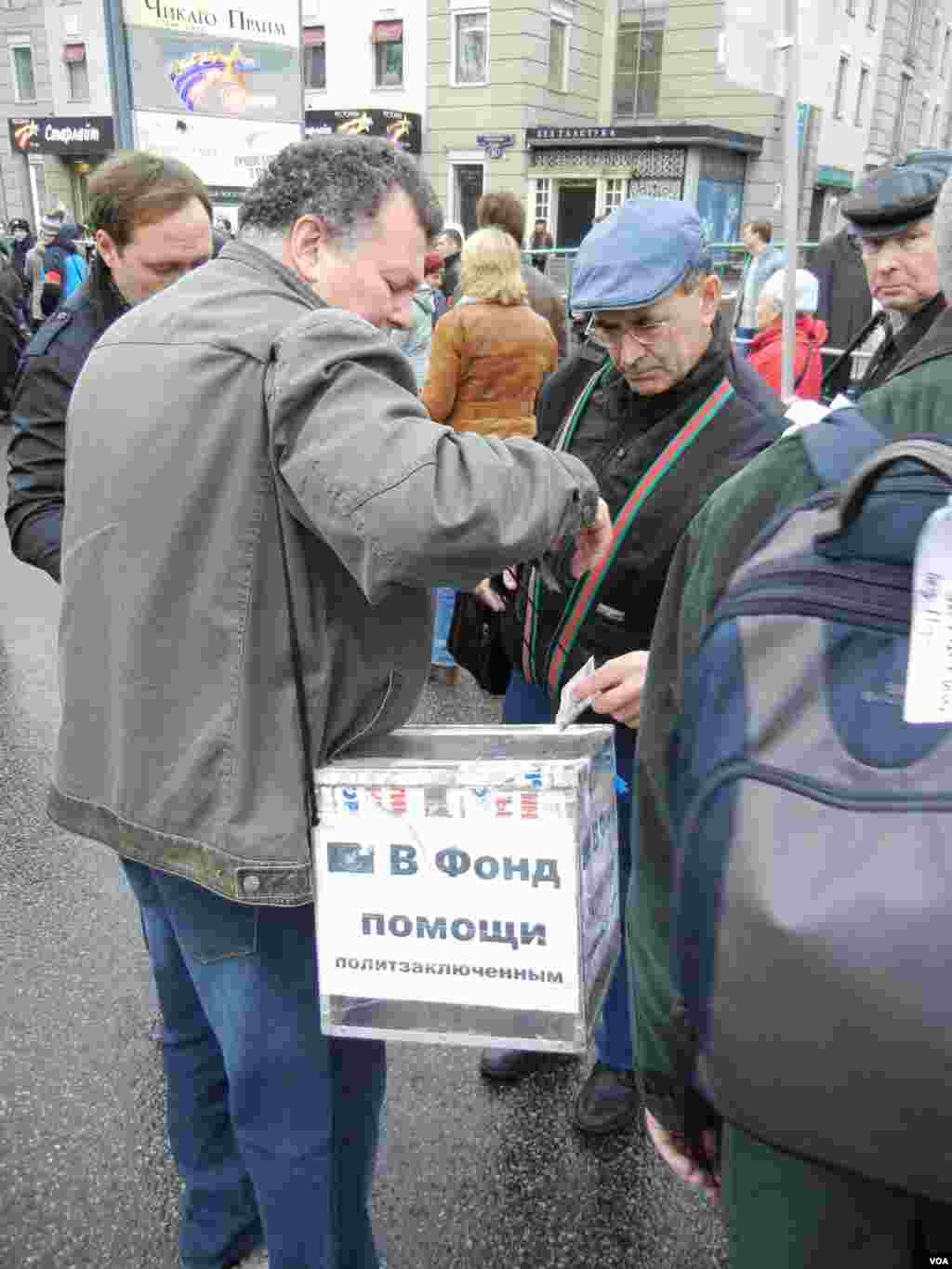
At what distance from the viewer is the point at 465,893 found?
4.34 feet

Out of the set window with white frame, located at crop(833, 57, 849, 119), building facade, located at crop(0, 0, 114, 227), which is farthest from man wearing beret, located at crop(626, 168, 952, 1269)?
window with white frame, located at crop(833, 57, 849, 119)

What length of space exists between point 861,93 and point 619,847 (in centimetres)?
3341

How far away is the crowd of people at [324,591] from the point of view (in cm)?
103

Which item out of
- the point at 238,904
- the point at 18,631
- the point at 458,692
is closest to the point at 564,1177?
the point at 238,904

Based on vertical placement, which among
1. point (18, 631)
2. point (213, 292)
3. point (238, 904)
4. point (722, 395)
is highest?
point (213, 292)

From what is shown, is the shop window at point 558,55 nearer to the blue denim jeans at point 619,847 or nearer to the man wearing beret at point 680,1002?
the blue denim jeans at point 619,847

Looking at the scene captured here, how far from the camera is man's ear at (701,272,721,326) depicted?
2006 millimetres

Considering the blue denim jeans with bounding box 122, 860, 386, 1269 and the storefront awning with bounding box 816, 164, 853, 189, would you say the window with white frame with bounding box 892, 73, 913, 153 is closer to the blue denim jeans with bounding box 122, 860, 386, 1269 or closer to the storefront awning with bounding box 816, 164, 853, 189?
the storefront awning with bounding box 816, 164, 853, 189

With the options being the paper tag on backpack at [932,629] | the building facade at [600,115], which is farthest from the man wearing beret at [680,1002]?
the building facade at [600,115]

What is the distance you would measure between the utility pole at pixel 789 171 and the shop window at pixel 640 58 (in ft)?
84.1

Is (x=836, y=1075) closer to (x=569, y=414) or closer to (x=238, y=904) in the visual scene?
(x=238, y=904)

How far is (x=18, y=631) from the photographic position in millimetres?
5297

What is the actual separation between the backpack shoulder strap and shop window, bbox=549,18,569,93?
27445 mm

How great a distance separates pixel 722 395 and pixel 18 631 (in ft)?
14.5
